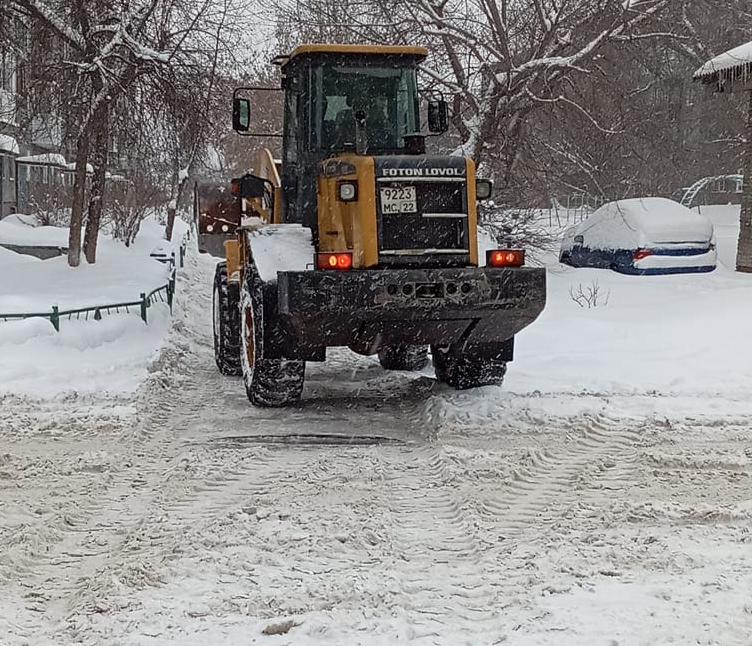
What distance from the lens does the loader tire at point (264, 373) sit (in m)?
8.09

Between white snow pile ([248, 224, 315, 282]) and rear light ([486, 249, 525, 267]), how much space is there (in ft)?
4.49

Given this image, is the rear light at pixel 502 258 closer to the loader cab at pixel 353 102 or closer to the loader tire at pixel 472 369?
the loader tire at pixel 472 369

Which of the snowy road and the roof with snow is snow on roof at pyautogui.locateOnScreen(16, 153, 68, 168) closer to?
the roof with snow

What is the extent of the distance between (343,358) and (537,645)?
7.63 metres

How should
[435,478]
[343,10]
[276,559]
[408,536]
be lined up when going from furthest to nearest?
[343,10]
[435,478]
[408,536]
[276,559]

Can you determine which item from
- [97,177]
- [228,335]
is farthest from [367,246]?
[97,177]

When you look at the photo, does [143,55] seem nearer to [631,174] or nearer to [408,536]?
[408,536]

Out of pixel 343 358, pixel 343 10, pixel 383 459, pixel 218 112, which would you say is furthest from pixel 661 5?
pixel 383 459

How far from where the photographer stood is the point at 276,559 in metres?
4.70

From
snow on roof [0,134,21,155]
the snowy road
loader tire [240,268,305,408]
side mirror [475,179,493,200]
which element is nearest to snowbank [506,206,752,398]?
the snowy road

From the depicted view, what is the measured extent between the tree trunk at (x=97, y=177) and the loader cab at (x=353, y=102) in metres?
7.40

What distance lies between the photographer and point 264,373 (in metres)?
8.17

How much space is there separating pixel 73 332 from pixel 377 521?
19.3ft

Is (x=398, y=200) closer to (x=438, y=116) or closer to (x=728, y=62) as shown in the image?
(x=438, y=116)
